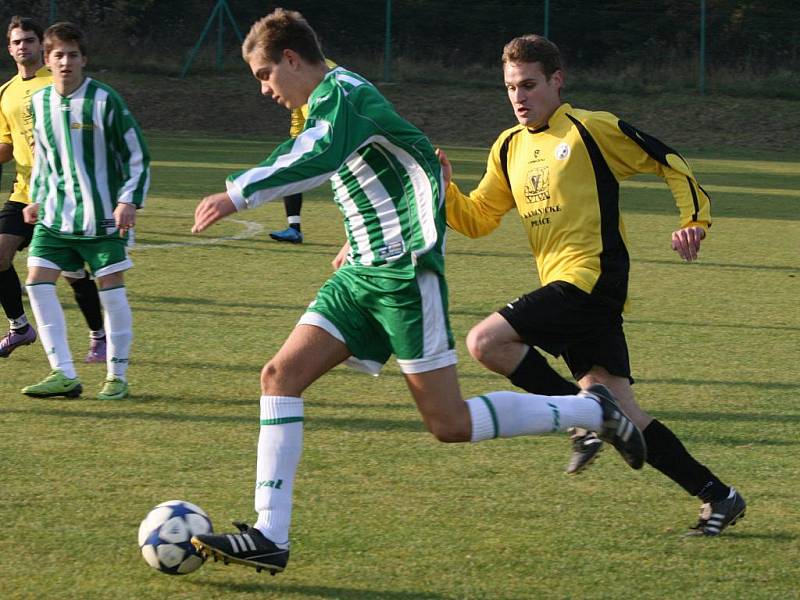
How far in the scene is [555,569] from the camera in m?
4.34

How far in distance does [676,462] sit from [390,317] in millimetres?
1283

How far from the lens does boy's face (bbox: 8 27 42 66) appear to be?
307 inches

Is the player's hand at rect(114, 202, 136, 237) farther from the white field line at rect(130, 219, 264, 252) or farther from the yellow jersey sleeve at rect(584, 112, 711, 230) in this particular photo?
the white field line at rect(130, 219, 264, 252)

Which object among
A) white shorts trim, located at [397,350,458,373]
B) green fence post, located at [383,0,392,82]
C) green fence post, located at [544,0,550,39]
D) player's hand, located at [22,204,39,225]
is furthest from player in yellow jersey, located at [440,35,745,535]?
green fence post, located at [544,0,550,39]

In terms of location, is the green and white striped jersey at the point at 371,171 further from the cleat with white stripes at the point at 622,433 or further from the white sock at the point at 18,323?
the white sock at the point at 18,323

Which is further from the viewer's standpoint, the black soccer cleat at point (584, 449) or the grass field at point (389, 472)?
the black soccer cleat at point (584, 449)

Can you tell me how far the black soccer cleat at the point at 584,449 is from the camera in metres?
4.91

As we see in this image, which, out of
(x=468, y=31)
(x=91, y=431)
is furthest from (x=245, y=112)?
(x=91, y=431)

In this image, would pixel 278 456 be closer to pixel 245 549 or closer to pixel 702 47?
pixel 245 549

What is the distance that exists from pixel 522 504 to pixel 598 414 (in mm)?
648

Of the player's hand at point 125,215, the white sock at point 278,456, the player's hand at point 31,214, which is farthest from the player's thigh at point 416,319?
the player's hand at point 31,214

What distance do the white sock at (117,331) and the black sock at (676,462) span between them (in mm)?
3066

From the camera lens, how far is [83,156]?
6.74 m

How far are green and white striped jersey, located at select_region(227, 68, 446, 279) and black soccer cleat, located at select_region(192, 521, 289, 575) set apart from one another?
94 centimetres
